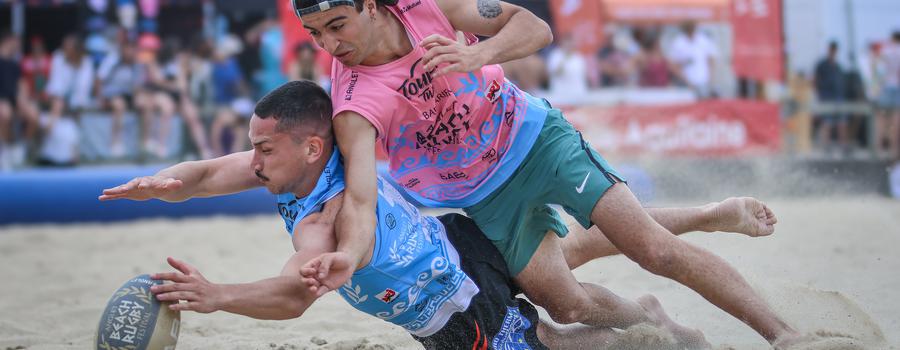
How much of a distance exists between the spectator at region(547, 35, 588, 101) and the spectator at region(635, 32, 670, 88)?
3.26 feet

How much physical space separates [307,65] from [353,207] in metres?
7.06

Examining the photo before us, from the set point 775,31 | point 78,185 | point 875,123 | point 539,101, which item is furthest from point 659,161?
point 539,101

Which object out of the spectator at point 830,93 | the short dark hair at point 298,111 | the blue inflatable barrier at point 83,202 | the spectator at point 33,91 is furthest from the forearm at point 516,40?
the spectator at point 830,93

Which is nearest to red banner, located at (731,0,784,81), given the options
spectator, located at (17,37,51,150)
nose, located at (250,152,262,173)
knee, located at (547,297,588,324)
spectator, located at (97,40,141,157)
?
spectator, located at (97,40,141,157)

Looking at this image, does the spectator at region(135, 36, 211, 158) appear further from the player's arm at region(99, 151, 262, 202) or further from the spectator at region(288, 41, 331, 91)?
the player's arm at region(99, 151, 262, 202)

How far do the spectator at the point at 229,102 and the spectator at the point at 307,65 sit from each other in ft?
2.71

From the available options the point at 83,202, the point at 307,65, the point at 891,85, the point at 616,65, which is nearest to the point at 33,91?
the point at 83,202

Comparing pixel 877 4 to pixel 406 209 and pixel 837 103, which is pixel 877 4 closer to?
pixel 837 103

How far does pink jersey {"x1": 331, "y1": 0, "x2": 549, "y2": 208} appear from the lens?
134 inches

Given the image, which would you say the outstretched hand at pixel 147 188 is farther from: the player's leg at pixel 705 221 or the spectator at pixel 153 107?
the spectator at pixel 153 107

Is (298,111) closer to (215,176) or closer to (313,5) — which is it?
(313,5)

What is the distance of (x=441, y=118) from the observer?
139 inches

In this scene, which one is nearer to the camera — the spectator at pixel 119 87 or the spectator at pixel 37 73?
the spectator at pixel 119 87

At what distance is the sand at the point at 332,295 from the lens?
13.3 ft
